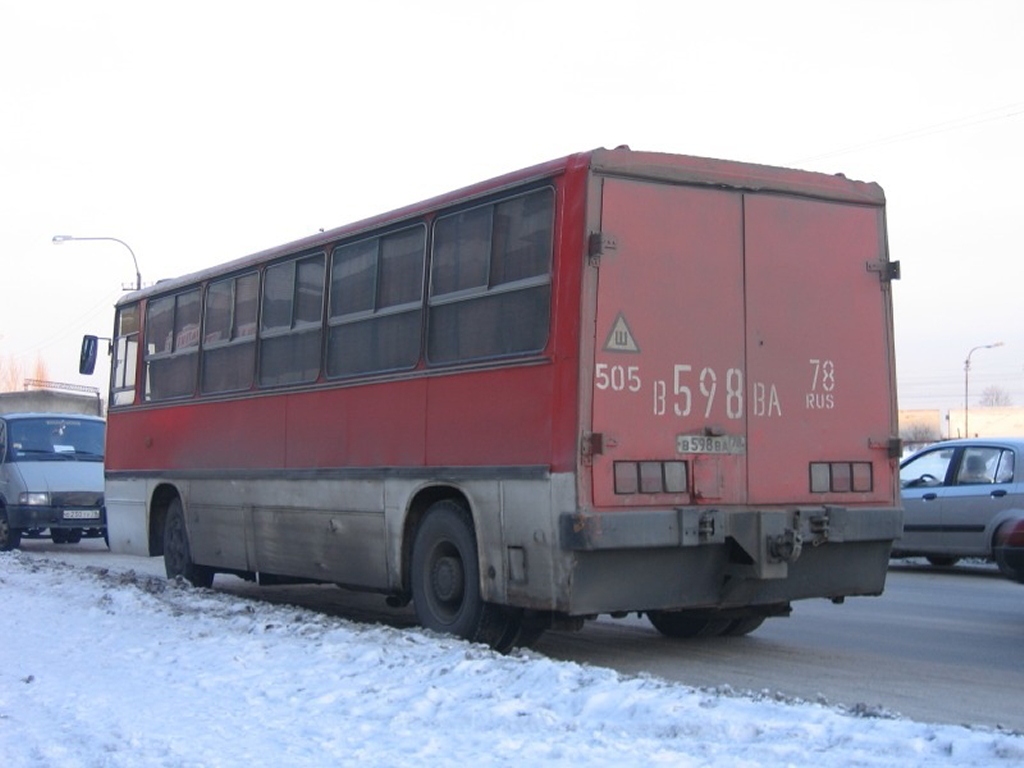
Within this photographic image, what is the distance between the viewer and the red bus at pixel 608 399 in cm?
854

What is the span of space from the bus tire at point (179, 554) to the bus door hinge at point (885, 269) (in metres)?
7.20

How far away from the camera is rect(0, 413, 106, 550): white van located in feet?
68.7

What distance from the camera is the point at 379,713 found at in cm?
719

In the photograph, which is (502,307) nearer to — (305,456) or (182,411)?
(305,456)

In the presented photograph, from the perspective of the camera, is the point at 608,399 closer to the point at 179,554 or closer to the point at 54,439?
the point at 179,554

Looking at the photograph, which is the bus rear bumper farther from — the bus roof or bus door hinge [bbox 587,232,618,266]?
the bus roof

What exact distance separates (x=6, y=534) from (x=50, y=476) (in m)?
1.06

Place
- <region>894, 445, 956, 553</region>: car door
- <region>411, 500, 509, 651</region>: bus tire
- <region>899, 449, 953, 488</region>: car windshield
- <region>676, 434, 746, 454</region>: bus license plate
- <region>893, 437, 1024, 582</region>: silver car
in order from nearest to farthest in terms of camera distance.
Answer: <region>676, 434, 746, 454</region>: bus license plate
<region>411, 500, 509, 651</region>: bus tire
<region>893, 437, 1024, 582</region>: silver car
<region>894, 445, 956, 553</region>: car door
<region>899, 449, 953, 488</region>: car windshield

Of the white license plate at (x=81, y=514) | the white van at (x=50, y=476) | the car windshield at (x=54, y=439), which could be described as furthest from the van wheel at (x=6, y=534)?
the car windshield at (x=54, y=439)

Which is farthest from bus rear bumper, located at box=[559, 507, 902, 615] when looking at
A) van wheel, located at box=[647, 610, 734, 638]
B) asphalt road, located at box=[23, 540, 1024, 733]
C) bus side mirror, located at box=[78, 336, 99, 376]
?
bus side mirror, located at box=[78, 336, 99, 376]

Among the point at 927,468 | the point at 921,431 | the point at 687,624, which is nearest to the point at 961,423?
the point at 921,431

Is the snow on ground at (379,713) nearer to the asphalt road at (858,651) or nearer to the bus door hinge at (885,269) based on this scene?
the asphalt road at (858,651)

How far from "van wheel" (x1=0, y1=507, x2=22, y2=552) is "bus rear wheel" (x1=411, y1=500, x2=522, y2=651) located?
13.0 metres

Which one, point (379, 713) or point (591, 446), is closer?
point (379, 713)
